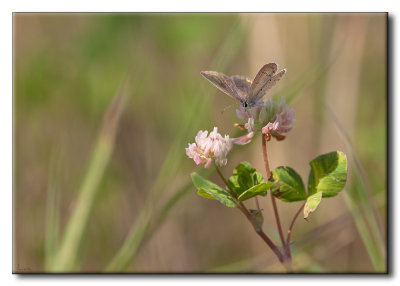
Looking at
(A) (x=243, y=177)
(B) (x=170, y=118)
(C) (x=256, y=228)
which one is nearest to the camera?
(C) (x=256, y=228)

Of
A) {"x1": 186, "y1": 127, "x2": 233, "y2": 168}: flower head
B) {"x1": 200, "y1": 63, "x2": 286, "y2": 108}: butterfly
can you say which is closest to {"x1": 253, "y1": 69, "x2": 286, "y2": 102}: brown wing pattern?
{"x1": 200, "y1": 63, "x2": 286, "y2": 108}: butterfly

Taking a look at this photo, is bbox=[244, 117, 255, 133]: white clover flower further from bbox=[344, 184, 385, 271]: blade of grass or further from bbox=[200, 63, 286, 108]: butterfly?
bbox=[344, 184, 385, 271]: blade of grass

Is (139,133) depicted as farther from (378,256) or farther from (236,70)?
(378,256)

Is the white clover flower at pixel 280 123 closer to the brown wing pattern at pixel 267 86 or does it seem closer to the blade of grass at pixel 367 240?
the brown wing pattern at pixel 267 86

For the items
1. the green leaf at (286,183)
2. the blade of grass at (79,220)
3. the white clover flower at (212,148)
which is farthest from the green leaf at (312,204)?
the blade of grass at (79,220)

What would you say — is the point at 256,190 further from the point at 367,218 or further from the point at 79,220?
the point at 79,220

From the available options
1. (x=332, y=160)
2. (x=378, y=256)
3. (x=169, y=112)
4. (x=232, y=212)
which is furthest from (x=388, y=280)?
(x=169, y=112)

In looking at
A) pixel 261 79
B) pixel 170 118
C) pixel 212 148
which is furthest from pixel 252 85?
pixel 170 118
